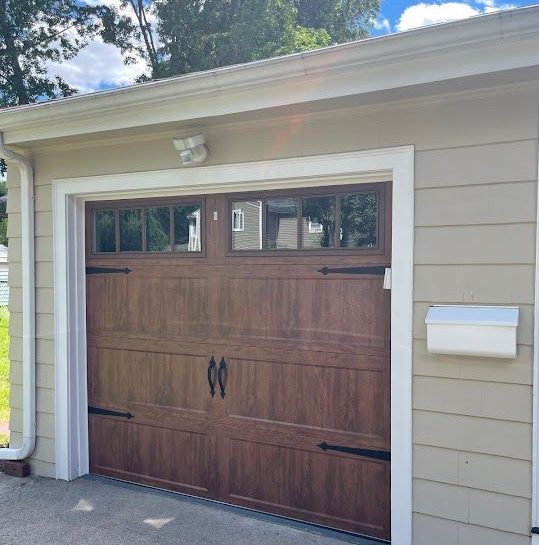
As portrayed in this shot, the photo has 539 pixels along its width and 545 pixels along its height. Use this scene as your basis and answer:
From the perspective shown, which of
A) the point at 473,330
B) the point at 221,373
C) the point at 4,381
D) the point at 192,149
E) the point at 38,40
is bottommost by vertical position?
the point at 4,381

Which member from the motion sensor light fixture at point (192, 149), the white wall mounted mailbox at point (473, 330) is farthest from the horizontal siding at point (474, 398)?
the motion sensor light fixture at point (192, 149)

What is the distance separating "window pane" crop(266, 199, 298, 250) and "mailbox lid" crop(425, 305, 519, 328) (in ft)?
2.82

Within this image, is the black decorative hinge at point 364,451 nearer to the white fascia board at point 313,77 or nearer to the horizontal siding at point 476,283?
the horizontal siding at point 476,283

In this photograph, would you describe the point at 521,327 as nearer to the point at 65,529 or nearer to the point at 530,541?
the point at 530,541

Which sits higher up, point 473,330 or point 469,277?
point 469,277

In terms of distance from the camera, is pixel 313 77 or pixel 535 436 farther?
pixel 313 77

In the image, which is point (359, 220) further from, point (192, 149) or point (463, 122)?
point (192, 149)

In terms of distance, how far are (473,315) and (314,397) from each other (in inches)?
38.7

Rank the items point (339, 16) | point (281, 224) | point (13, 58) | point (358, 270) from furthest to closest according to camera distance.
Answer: point (339, 16) → point (13, 58) → point (281, 224) → point (358, 270)

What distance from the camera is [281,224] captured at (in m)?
2.78

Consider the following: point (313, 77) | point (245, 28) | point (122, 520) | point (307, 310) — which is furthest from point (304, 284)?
point (245, 28)

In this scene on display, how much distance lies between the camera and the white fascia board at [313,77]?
74.9 inches

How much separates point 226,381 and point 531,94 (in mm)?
2136

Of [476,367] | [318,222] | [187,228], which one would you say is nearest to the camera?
[476,367]
